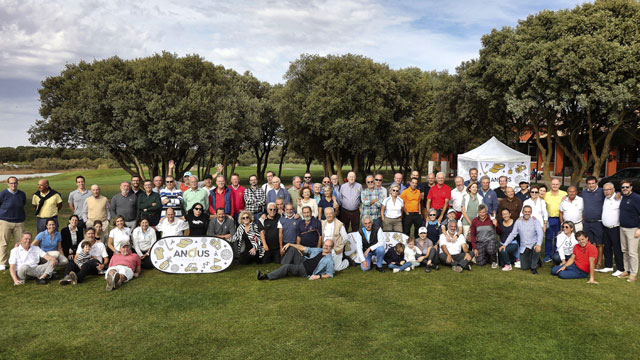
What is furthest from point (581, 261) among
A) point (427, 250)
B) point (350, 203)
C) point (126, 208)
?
point (126, 208)

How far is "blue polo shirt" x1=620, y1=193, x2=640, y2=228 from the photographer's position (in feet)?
24.7

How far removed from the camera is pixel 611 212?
786 centimetres

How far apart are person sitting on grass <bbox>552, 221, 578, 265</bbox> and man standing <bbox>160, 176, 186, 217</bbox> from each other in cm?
774

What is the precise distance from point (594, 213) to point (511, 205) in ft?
4.90

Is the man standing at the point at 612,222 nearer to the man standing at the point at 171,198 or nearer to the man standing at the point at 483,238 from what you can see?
the man standing at the point at 483,238

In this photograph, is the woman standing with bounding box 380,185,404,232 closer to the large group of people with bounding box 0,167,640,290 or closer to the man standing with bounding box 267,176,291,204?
the large group of people with bounding box 0,167,640,290

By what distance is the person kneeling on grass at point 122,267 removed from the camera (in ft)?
23.4

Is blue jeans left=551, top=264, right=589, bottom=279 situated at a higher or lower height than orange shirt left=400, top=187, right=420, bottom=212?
lower

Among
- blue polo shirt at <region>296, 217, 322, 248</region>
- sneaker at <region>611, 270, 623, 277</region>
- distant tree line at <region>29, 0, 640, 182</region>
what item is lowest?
sneaker at <region>611, 270, 623, 277</region>

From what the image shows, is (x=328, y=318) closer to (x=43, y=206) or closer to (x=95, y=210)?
(x=95, y=210)

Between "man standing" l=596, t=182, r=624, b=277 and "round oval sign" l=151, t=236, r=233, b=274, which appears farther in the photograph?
"round oval sign" l=151, t=236, r=233, b=274

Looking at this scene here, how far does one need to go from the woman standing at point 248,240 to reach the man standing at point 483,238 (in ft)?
11.7

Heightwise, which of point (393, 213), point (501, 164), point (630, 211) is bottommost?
point (393, 213)

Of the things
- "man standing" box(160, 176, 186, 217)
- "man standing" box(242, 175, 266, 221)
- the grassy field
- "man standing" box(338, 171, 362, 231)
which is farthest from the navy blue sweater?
"man standing" box(338, 171, 362, 231)
